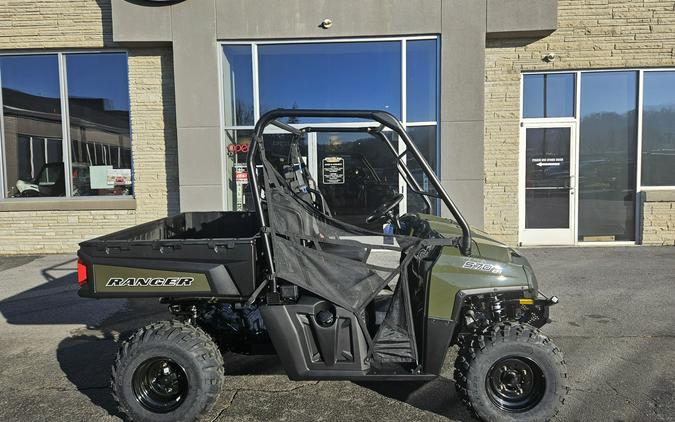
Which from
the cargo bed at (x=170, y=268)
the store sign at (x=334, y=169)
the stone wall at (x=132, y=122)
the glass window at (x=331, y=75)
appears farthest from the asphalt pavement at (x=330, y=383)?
the glass window at (x=331, y=75)

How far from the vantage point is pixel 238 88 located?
9562 millimetres

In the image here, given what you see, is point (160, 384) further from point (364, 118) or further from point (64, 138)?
point (64, 138)

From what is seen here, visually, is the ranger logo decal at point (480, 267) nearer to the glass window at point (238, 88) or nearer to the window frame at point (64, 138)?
the glass window at point (238, 88)

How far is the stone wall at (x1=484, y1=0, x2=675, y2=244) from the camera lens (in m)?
9.10

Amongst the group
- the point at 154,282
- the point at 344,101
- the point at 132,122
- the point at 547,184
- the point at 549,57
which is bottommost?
the point at 154,282

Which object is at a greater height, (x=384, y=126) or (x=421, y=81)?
(x=421, y=81)

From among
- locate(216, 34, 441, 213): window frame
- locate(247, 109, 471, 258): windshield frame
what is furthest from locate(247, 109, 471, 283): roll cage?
locate(216, 34, 441, 213): window frame

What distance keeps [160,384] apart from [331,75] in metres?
7.42

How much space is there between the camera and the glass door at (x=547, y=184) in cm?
959

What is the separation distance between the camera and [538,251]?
364 inches

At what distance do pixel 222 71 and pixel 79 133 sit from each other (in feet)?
10.4

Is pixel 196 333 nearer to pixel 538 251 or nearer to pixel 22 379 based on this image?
pixel 22 379

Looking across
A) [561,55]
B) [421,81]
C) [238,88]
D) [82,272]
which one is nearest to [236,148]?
[238,88]

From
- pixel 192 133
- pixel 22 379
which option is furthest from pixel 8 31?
pixel 22 379
